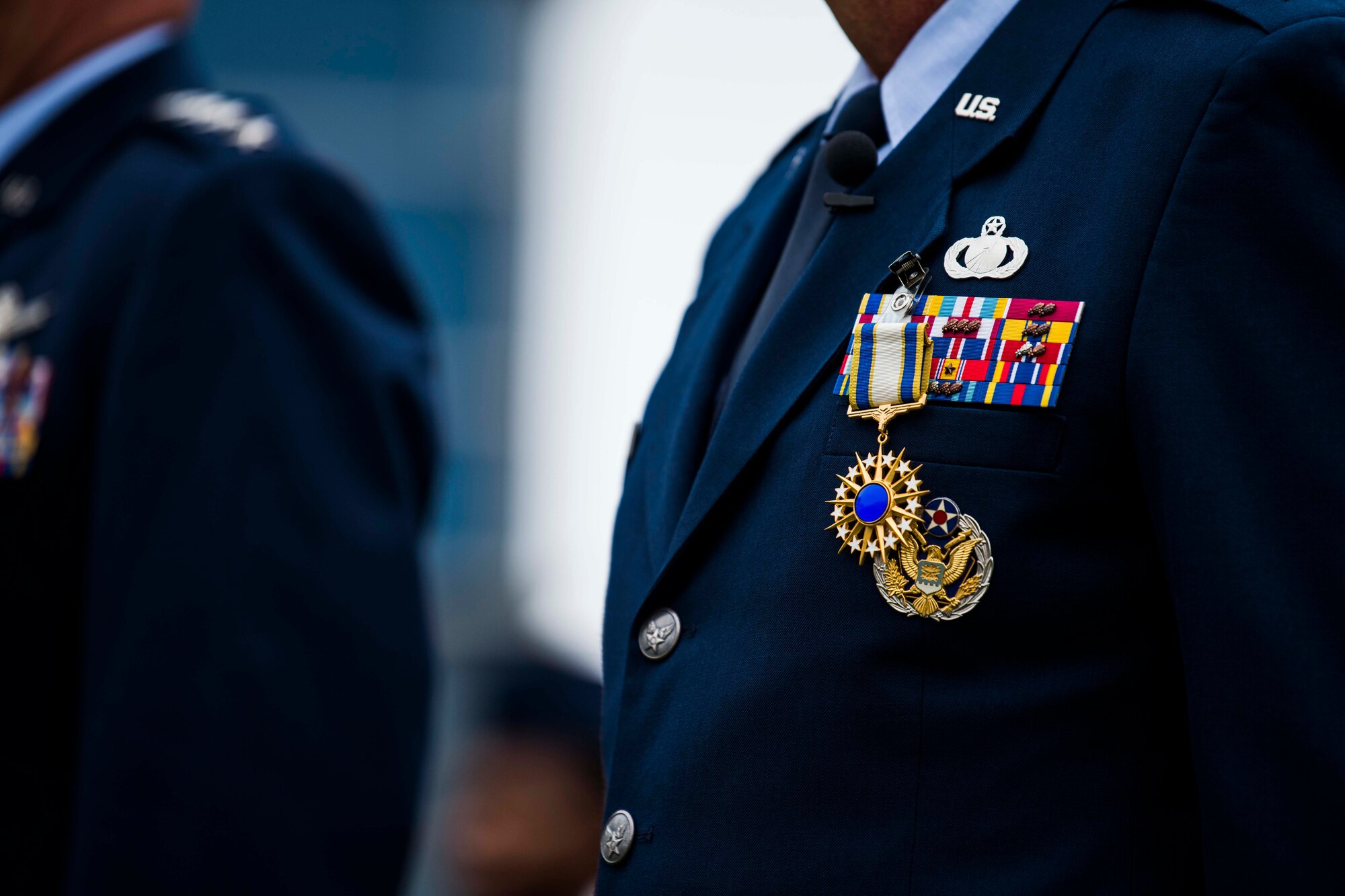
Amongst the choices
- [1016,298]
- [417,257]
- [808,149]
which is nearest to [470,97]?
[417,257]

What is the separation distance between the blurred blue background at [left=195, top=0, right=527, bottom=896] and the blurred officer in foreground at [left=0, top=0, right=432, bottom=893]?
171 inches


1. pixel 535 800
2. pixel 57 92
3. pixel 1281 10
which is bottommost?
pixel 535 800

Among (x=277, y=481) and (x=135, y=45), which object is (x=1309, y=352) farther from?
(x=135, y=45)

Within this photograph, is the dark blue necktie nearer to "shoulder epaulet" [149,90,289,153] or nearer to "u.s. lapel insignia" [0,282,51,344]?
"shoulder epaulet" [149,90,289,153]

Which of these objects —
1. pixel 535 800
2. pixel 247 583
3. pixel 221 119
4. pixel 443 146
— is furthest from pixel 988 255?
pixel 443 146

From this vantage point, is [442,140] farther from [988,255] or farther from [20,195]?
[988,255]

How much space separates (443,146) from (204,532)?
4.91 m

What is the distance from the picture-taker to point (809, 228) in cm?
146

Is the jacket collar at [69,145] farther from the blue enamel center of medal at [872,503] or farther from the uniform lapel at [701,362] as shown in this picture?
the blue enamel center of medal at [872,503]

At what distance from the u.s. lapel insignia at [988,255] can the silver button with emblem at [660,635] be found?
41 centimetres

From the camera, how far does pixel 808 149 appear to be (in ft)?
5.41

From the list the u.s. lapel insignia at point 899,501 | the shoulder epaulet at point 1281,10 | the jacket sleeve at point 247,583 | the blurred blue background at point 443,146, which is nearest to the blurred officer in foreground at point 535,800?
the jacket sleeve at point 247,583

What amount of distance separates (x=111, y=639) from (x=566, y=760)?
5.59ft

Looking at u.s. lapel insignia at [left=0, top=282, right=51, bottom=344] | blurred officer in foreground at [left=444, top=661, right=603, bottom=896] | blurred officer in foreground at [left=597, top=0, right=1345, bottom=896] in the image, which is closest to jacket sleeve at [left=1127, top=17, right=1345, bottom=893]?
blurred officer in foreground at [left=597, top=0, right=1345, bottom=896]
